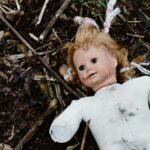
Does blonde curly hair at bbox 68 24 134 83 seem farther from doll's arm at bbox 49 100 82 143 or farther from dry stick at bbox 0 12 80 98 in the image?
doll's arm at bbox 49 100 82 143

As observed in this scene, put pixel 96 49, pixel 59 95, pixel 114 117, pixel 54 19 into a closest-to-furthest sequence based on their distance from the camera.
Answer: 1. pixel 114 117
2. pixel 96 49
3. pixel 59 95
4. pixel 54 19

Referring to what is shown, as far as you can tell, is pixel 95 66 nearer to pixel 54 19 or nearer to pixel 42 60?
pixel 42 60

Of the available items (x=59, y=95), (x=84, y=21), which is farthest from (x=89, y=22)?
(x=59, y=95)

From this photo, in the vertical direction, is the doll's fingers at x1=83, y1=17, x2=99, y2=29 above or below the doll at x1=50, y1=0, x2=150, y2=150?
above

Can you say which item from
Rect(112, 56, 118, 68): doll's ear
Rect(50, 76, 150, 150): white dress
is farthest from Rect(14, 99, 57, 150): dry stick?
Rect(112, 56, 118, 68): doll's ear

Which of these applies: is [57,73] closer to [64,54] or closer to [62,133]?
[64,54]

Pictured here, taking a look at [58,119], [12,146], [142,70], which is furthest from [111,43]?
[12,146]

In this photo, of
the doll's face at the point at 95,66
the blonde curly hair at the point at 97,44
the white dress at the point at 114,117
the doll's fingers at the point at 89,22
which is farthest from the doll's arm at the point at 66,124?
the doll's fingers at the point at 89,22
